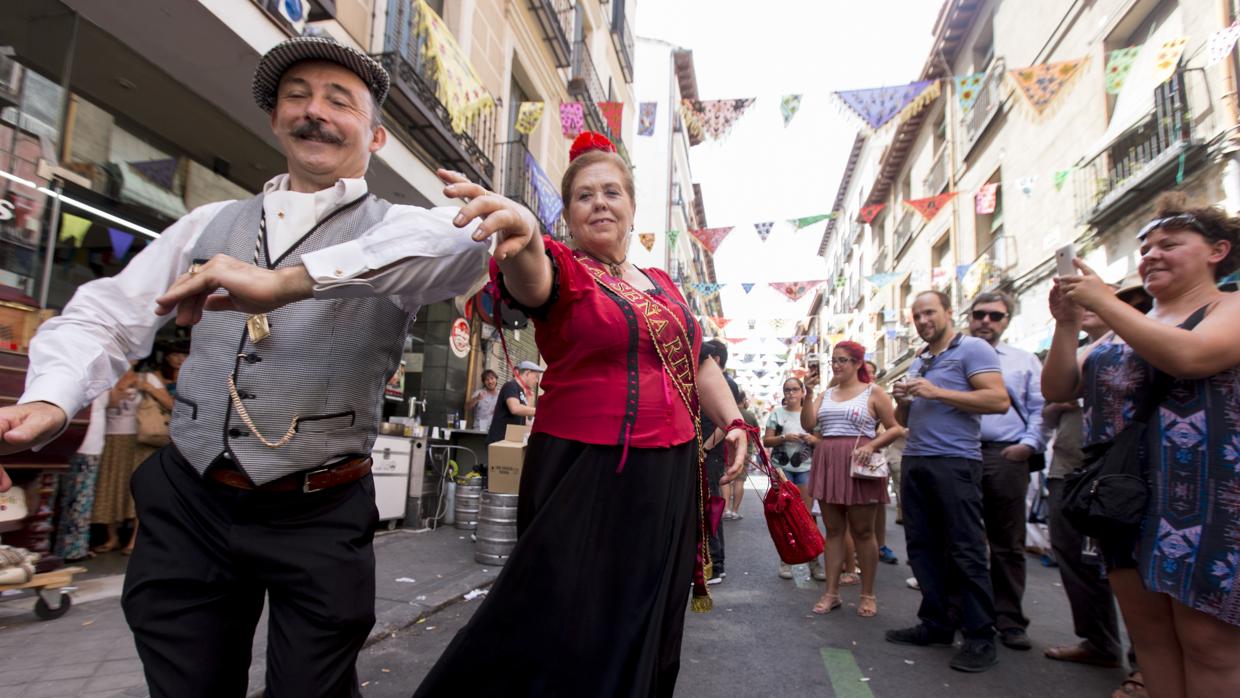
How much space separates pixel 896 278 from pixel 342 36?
19.4m

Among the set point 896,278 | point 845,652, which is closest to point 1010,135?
point 896,278

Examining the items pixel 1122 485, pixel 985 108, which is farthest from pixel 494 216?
pixel 985 108

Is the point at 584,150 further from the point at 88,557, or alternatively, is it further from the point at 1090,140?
the point at 1090,140

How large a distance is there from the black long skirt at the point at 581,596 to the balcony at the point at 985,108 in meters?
16.2

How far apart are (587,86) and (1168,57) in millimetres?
10392

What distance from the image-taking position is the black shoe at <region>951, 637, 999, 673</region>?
142 inches

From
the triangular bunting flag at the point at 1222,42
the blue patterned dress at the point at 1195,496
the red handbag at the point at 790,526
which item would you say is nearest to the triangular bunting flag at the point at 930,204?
the triangular bunting flag at the point at 1222,42

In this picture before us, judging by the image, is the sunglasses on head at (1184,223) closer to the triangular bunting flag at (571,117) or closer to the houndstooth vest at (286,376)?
the houndstooth vest at (286,376)

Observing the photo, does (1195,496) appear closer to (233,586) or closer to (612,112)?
(233,586)

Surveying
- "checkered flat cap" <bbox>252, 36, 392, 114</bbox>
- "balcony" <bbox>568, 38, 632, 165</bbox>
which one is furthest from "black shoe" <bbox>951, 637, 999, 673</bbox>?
"balcony" <bbox>568, 38, 632, 165</bbox>

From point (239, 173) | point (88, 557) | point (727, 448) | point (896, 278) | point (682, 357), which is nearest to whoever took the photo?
point (682, 357)

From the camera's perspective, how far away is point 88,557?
18.1 ft

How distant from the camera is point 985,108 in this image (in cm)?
Result: 1641

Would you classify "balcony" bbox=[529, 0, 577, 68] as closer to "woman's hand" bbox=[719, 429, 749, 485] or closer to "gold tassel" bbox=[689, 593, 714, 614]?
"woman's hand" bbox=[719, 429, 749, 485]
